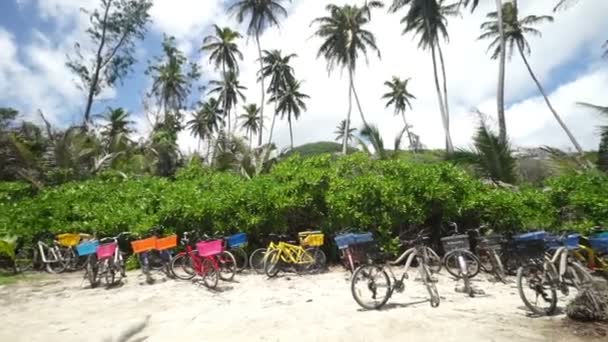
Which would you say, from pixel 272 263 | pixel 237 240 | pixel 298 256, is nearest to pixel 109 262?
pixel 237 240

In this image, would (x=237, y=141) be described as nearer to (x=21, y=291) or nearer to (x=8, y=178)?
(x=8, y=178)

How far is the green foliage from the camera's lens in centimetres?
817

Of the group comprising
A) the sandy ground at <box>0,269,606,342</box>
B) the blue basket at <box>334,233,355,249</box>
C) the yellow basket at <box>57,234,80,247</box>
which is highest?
the yellow basket at <box>57,234,80,247</box>

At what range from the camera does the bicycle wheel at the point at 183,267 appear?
8016 mm

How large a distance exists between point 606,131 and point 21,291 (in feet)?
42.3

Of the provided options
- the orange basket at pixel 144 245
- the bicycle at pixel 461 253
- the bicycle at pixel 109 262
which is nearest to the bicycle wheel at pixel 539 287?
the bicycle at pixel 461 253

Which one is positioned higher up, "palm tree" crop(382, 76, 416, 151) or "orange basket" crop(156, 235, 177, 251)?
"palm tree" crop(382, 76, 416, 151)

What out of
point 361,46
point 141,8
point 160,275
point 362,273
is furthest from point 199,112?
point 362,273

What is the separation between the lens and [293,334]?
474 centimetres

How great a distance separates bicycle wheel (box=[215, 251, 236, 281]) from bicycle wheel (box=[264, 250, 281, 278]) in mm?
651

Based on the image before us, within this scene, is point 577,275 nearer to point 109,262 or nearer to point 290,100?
point 109,262

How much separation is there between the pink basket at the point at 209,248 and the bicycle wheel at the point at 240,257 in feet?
4.79

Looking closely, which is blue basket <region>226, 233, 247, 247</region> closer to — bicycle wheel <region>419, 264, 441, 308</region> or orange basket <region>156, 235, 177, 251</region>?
orange basket <region>156, 235, 177, 251</region>

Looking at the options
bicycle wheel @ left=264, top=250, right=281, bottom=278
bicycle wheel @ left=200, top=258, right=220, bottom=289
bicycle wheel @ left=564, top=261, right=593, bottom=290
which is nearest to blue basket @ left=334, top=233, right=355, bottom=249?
bicycle wheel @ left=264, top=250, right=281, bottom=278
